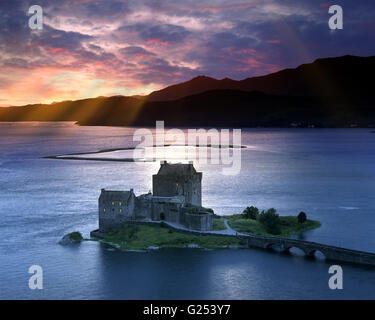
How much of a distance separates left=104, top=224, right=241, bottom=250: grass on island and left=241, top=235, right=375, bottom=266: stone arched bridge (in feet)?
9.84

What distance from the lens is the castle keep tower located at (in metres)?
83.1

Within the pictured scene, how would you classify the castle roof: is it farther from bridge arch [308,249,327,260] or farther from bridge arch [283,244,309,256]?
bridge arch [308,249,327,260]

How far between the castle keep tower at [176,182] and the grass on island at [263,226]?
27.2 ft

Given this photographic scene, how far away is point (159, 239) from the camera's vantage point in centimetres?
7256

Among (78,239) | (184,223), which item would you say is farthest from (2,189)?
(184,223)

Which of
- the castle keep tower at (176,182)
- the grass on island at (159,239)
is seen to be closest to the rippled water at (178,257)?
the grass on island at (159,239)

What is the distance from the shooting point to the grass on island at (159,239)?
71.6m

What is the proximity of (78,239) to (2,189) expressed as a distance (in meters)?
70.2

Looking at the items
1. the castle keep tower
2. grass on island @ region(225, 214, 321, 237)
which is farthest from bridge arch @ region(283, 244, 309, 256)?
the castle keep tower

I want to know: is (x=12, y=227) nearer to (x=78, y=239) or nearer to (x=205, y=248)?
(x=78, y=239)

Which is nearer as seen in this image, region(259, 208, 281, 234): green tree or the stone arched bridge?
the stone arched bridge

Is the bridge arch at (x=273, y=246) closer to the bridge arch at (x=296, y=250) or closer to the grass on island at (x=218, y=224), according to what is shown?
the bridge arch at (x=296, y=250)

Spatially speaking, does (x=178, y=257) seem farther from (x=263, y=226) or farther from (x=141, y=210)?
(x=263, y=226)

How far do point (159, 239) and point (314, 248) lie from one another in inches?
848
